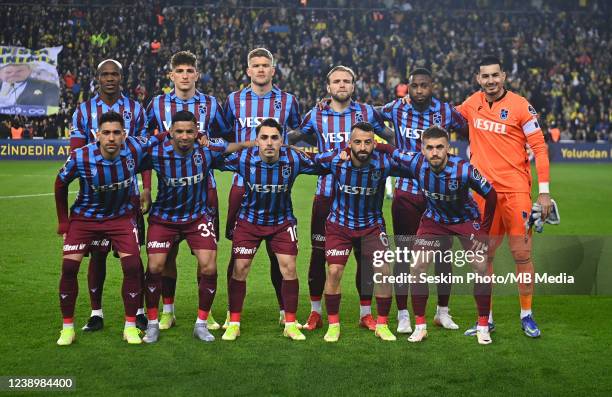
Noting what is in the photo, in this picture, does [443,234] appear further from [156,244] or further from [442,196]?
[156,244]

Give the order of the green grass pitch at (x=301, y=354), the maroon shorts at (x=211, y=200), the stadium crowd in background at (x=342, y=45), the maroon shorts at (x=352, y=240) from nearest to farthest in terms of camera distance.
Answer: the green grass pitch at (x=301, y=354)
the maroon shorts at (x=352, y=240)
the maroon shorts at (x=211, y=200)
the stadium crowd in background at (x=342, y=45)

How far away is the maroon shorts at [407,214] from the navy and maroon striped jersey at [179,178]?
1.60m

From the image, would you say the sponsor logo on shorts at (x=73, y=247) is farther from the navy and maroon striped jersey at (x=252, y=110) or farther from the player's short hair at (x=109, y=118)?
the navy and maroon striped jersey at (x=252, y=110)

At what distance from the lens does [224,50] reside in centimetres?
3078

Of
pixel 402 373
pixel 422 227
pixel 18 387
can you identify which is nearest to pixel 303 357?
pixel 402 373

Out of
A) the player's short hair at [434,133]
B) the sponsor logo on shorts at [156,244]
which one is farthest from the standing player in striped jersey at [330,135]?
the sponsor logo on shorts at [156,244]

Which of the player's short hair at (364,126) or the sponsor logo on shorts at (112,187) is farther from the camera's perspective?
the player's short hair at (364,126)

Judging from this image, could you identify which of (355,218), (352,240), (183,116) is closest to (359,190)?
(355,218)

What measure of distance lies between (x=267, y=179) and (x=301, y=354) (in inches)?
56.4

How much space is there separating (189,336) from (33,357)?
124 cm

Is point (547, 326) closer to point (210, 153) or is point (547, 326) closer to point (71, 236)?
point (210, 153)

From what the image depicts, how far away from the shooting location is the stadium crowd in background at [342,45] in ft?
96.0

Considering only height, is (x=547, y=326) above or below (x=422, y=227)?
below

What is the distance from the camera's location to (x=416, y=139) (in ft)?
23.3
